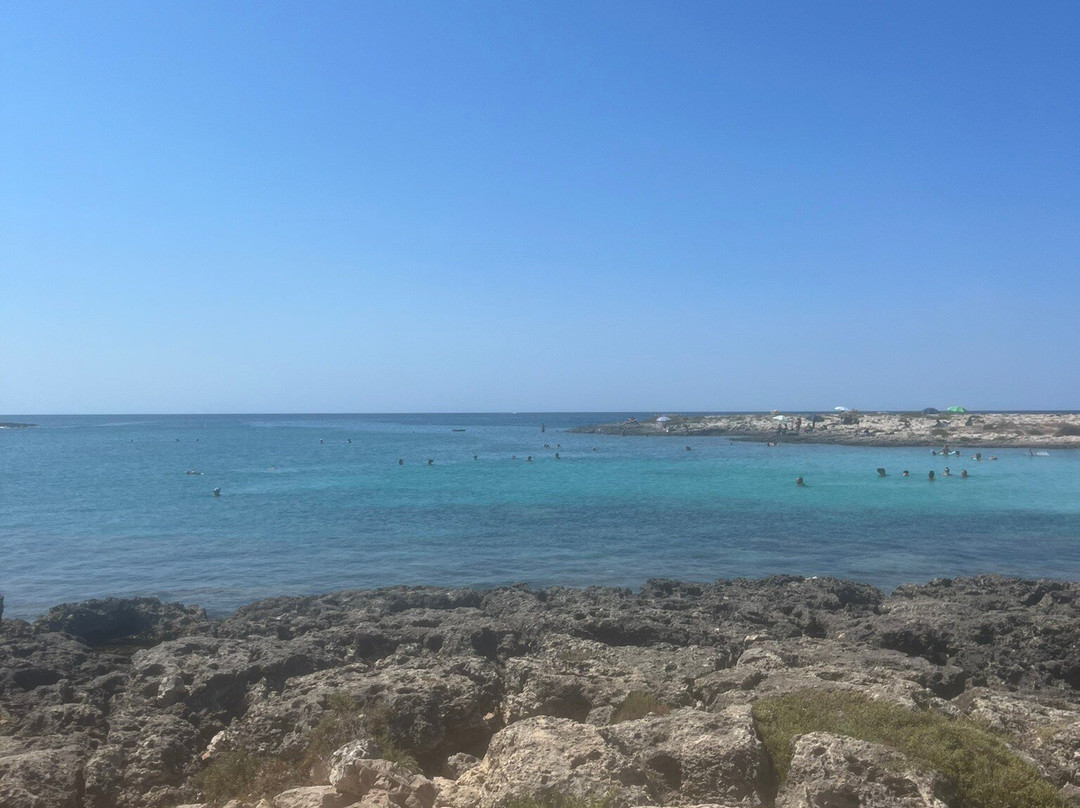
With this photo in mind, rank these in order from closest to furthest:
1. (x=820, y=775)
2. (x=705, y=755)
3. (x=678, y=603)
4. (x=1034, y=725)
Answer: (x=820, y=775), (x=705, y=755), (x=1034, y=725), (x=678, y=603)

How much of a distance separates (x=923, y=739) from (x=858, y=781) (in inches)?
40.9

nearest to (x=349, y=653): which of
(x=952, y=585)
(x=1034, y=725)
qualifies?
(x=1034, y=725)

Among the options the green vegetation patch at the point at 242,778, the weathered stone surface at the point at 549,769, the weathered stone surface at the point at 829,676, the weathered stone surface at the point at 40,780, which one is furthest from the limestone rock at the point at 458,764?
the weathered stone surface at the point at 40,780

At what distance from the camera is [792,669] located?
9.83 m

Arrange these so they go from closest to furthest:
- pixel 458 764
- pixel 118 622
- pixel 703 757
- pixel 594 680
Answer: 1. pixel 703 757
2. pixel 458 764
3. pixel 594 680
4. pixel 118 622

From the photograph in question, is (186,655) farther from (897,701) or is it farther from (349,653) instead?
(897,701)

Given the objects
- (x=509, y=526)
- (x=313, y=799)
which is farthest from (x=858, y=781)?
(x=509, y=526)

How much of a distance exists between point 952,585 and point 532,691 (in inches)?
558

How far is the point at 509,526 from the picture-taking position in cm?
3203

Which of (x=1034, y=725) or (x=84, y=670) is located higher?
(x=1034, y=725)

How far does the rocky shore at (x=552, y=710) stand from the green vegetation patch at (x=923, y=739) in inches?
0.9

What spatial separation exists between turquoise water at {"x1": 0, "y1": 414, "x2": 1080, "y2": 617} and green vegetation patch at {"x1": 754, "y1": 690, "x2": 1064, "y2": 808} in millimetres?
14514

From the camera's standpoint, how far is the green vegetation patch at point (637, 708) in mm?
8406

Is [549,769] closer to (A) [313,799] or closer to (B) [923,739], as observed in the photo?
(A) [313,799]
